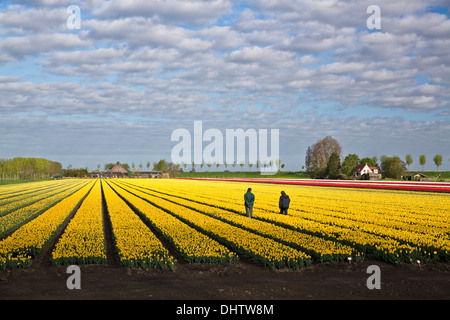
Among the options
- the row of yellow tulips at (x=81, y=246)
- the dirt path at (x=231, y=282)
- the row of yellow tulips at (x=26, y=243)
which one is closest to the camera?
the dirt path at (x=231, y=282)

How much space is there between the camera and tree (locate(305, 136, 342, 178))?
136 meters

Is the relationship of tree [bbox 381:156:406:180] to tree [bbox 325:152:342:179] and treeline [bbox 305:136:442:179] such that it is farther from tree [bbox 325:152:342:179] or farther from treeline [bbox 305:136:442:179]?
tree [bbox 325:152:342:179]

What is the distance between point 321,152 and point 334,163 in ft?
75.1

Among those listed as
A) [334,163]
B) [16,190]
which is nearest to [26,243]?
[16,190]

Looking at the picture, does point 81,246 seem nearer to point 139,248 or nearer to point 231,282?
point 139,248

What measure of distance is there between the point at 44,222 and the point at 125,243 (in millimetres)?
8573

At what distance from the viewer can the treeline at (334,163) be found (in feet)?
376

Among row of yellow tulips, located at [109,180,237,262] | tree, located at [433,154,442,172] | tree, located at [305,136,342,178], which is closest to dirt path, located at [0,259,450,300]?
row of yellow tulips, located at [109,180,237,262]

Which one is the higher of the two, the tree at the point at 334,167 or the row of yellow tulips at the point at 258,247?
Result: the tree at the point at 334,167

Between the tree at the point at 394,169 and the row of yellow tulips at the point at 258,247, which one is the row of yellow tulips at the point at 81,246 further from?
the tree at the point at 394,169

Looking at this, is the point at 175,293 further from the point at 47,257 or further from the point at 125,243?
the point at 47,257

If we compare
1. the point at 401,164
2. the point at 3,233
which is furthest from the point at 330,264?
the point at 401,164

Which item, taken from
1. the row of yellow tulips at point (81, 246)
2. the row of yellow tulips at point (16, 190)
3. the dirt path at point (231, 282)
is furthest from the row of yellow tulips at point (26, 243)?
the row of yellow tulips at point (16, 190)

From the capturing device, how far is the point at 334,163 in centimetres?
11444
